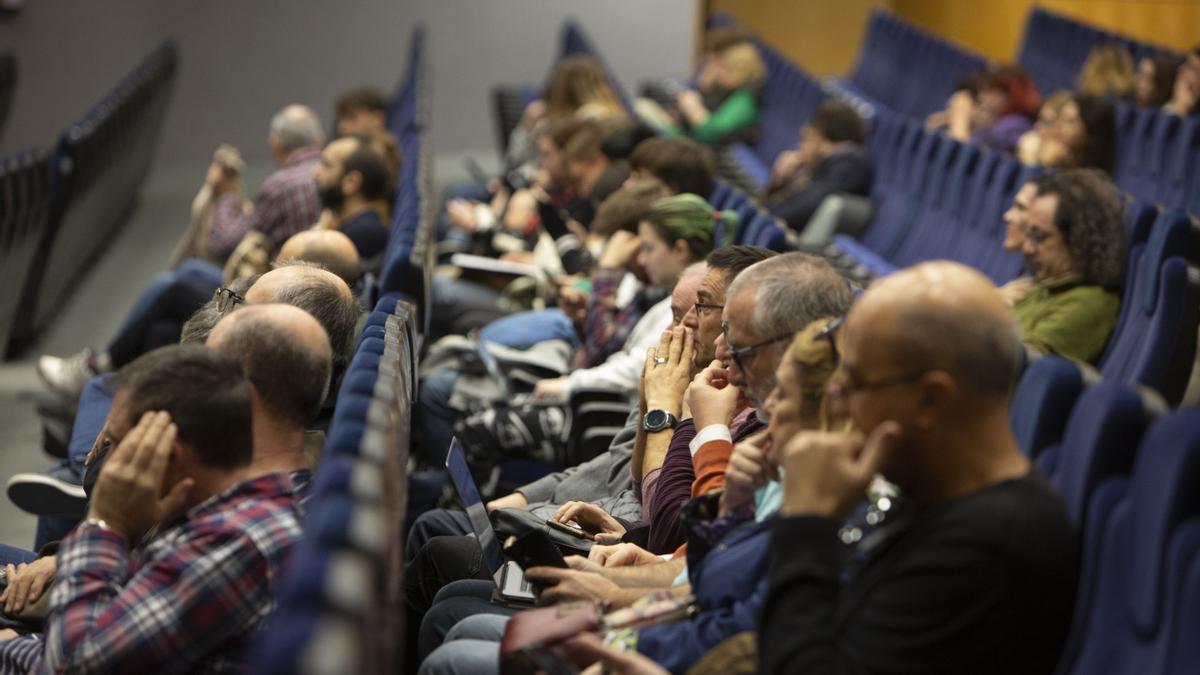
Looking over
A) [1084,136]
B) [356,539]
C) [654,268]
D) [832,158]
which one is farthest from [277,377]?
[832,158]

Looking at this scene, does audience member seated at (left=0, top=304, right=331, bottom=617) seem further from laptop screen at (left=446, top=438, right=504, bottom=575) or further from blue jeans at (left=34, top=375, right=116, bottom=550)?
blue jeans at (left=34, top=375, right=116, bottom=550)

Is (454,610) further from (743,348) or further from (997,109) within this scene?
(997,109)

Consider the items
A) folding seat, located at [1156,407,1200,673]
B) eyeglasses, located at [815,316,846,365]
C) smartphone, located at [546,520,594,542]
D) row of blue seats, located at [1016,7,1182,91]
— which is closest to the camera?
folding seat, located at [1156,407,1200,673]

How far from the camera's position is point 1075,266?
3.32m

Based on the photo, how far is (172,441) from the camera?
1.71 metres

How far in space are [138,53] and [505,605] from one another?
800 centimetres

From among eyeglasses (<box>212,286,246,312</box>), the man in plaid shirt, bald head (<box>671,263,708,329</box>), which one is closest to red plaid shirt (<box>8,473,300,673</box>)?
the man in plaid shirt

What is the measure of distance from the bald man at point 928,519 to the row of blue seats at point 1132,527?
37 millimetres

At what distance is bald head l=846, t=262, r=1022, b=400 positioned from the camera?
146 centimetres

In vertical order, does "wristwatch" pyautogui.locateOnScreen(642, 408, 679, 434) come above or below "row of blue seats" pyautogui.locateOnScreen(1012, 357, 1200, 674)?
below

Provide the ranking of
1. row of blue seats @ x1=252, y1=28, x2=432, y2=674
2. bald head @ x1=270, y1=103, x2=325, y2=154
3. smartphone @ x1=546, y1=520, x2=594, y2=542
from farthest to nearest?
bald head @ x1=270, y1=103, x2=325, y2=154
smartphone @ x1=546, y1=520, x2=594, y2=542
row of blue seats @ x1=252, y1=28, x2=432, y2=674

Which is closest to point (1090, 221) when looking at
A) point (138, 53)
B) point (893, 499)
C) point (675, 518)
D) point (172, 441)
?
point (675, 518)

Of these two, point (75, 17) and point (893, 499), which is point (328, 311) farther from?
point (75, 17)

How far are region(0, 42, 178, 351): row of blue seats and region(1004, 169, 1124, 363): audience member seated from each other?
3570 mm
